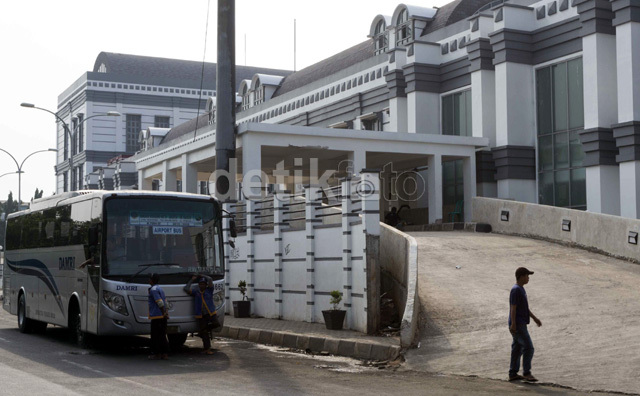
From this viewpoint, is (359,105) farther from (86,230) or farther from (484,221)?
(86,230)

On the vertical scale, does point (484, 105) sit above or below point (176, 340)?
above

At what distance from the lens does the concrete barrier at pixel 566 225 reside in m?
21.3

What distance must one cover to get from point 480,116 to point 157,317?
2000 centimetres

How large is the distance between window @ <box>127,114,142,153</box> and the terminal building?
29.5m

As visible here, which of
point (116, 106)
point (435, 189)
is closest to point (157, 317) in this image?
point (435, 189)

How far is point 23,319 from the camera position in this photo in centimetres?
1989

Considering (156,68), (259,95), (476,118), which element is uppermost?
(156,68)

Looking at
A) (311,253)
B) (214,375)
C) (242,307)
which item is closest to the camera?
(214,375)

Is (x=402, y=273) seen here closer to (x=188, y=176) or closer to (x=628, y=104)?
(x=628, y=104)

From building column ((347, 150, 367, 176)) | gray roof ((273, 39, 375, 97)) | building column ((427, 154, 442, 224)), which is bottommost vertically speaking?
building column ((427, 154, 442, 224))


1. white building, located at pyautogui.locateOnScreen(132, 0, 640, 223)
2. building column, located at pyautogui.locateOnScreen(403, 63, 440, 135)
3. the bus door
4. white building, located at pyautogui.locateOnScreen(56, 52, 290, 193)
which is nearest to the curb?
the bus door

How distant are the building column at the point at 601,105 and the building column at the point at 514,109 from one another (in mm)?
3486

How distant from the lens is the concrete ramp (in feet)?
39.3

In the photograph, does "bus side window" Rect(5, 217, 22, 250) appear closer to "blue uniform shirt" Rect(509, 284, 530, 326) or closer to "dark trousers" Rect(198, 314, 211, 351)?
"dark trousers" Rect(198, 314, 211, 351)
